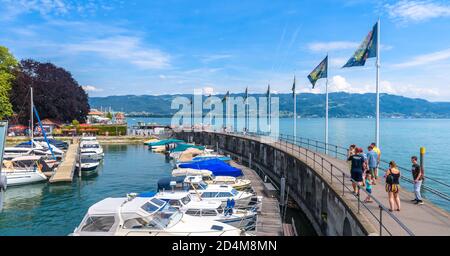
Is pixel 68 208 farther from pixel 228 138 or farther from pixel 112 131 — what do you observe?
pixel 112 131

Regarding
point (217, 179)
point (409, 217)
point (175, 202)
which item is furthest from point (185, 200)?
point (409, 217)

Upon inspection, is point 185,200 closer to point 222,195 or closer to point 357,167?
point 222,195

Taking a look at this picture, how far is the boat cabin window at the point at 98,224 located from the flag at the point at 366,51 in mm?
17569

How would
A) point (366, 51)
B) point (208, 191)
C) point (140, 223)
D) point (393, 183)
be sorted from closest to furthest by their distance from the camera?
point (393, 183) < point (140, 223) < point (366, 51) < point (208, 191)

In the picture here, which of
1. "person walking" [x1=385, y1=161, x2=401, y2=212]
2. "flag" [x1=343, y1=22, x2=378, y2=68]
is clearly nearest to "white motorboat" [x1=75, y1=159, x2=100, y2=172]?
"flag" [x1=343, y1=22, x2=378, y2=68]

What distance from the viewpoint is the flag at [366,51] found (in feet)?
71.2

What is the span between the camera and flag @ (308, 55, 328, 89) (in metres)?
31.4

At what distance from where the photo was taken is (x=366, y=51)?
72.9 ft

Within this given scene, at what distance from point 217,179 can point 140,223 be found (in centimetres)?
1463

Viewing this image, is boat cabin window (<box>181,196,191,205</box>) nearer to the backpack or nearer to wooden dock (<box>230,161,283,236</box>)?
wooden dock (<box>230,161,283,236</box>)

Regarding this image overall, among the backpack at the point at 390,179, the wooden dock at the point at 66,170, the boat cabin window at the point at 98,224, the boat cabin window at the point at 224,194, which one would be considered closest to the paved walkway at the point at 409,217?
the backpack at the point at 390,179

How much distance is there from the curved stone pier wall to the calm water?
12.1 metres

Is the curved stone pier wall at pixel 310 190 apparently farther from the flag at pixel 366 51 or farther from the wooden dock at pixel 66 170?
the wooden dock at pixel 66 170

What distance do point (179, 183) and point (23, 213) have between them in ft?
38.3
